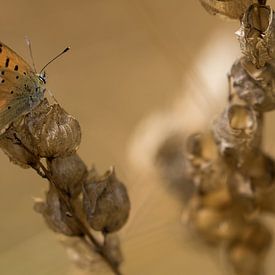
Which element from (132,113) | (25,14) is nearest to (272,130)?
(132,113)

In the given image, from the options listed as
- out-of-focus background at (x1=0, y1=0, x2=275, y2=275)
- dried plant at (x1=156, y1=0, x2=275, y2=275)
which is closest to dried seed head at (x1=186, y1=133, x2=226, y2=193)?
dried plant at (x1=156, y1=0, x2=275, y2=275)

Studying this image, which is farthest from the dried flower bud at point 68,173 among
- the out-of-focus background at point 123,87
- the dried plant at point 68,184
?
the out-of-focus background at point 123,87

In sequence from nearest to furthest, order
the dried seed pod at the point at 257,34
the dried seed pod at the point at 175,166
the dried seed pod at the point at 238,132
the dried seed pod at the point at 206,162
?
the dried seed pod at the point at 257,34 → the dried seed pod at the point at 238,132 → the dried seed pod at the point at 206,162 → the dried seed pod at the point at 175,166

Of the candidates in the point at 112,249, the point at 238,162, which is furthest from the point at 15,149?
the point at 238,162

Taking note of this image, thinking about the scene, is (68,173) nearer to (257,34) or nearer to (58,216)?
(58,216)

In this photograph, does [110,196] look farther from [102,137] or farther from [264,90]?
[102,137]

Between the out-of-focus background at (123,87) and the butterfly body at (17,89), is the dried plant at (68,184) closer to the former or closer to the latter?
the butterfly body at (17,89)

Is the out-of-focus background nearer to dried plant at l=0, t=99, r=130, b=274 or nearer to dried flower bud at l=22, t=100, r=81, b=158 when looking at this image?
dried plant at l=0, t=99, r=130, b=274
